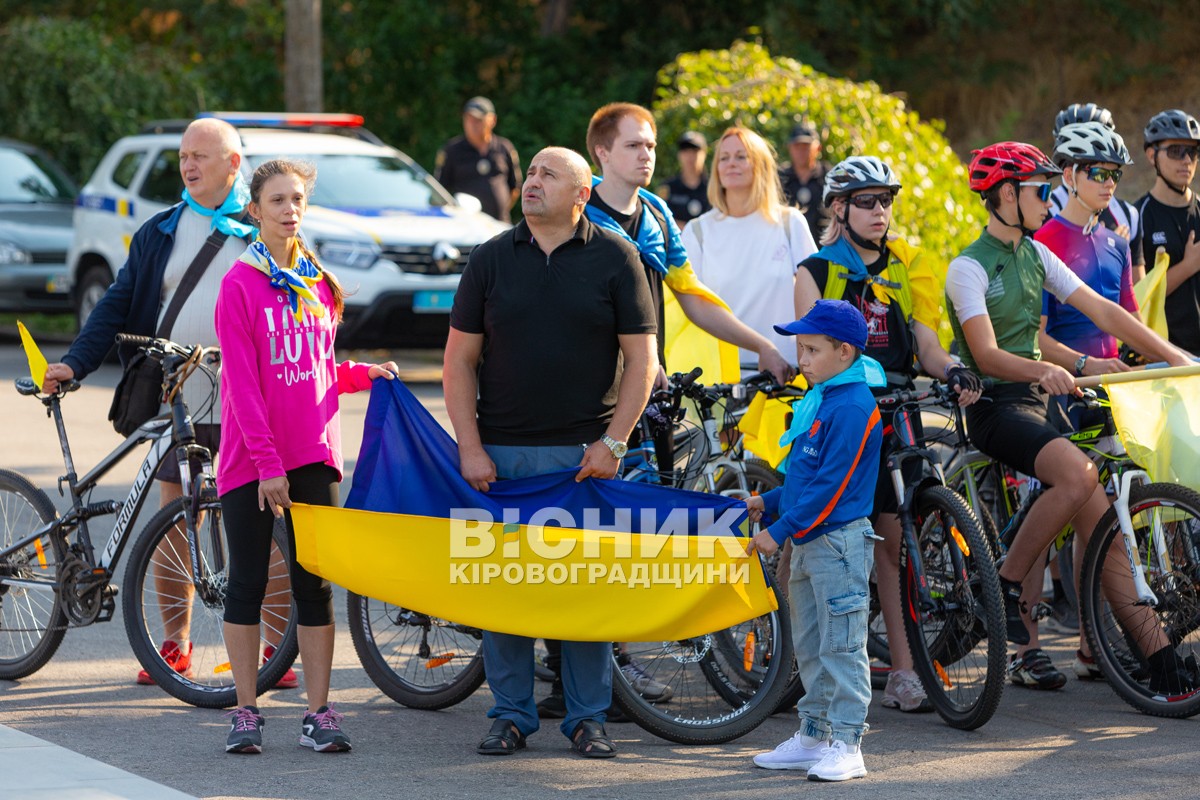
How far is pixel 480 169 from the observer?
17.2 m

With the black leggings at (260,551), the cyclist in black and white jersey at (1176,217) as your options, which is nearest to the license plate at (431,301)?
the cyclist in black and white jersey at (1176,217)

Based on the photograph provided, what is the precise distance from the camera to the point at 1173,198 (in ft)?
27.1

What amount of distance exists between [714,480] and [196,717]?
2143 millimetres

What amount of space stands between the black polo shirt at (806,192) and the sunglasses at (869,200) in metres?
6.45

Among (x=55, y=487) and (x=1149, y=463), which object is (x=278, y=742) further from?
(x=55, y=487)

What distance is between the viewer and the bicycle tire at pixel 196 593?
6.44 meters

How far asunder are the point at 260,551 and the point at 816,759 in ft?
6.46

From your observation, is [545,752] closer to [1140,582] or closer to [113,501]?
[113,501]

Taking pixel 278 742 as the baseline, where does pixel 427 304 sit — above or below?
above

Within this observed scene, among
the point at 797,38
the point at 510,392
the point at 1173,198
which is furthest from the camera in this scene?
the point at 797,38

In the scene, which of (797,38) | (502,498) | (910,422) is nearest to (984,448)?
(910,422)

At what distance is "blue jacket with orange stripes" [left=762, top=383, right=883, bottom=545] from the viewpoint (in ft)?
18.7

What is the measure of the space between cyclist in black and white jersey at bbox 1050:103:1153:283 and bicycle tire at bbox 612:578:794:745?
2495 millimetres

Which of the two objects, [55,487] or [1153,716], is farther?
[55,487]
